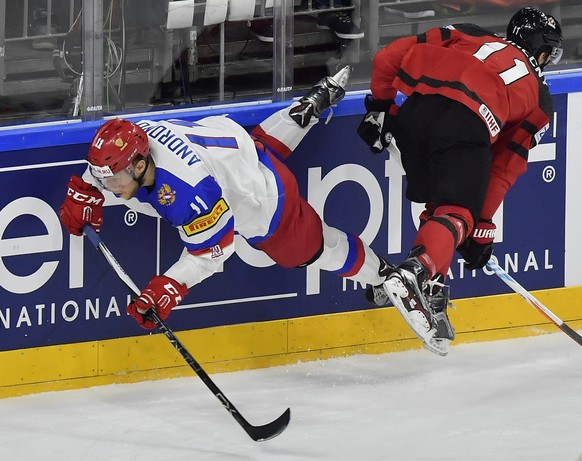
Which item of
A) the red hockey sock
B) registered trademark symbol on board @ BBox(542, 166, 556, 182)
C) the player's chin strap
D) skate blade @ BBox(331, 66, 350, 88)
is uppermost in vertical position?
skate blade @ BBox(331, 66, 350, 88)

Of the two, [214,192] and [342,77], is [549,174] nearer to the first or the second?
[342,77]

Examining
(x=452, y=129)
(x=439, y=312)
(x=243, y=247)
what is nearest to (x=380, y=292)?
(x=439, y=312)

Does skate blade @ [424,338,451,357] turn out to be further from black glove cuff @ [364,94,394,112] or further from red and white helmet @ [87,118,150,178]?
red and white helmet @ [87,118,150,178]

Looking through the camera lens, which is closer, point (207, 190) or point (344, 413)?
point (207, 190)

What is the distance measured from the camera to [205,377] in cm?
520

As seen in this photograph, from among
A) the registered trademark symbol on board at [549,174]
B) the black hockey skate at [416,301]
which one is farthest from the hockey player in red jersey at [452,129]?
the registered trademark symbol on board at [549,174]

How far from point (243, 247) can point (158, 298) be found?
794 millimetres

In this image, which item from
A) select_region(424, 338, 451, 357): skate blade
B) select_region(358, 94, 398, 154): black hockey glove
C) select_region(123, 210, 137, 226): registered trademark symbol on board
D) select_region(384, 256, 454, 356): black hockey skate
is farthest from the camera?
select_region(358, 94, 398, 154): black hockey glove

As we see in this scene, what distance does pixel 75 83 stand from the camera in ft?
18.0

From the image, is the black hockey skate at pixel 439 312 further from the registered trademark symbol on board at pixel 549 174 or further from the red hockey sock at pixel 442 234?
the registered trademark symbol on board at pixel 549 174

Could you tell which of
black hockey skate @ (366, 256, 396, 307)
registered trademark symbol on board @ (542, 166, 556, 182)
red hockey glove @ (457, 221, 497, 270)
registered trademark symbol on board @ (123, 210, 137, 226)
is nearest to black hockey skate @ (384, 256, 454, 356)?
black hockey skate @ (366, 256, 396, 307)

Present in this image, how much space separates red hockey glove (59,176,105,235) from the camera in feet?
17.3

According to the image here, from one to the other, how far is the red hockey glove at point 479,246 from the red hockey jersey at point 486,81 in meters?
0.05

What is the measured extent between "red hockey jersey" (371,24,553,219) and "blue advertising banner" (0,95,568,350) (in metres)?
0.44
